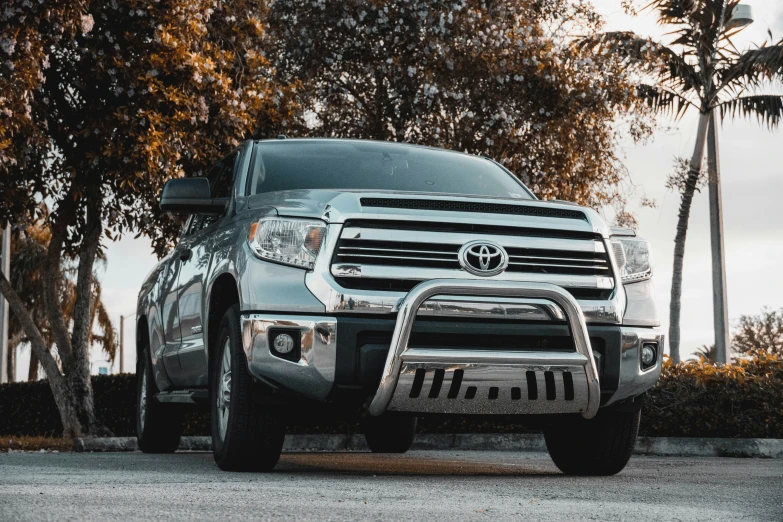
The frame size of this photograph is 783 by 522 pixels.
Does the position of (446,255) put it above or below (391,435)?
above

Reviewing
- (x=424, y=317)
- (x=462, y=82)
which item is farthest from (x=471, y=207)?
(x=462, y=82)

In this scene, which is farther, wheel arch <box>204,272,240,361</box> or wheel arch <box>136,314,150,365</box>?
wheel arch <box>136,314,150,365</box>

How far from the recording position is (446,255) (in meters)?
5.82

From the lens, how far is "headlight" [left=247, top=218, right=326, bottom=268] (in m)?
5.74

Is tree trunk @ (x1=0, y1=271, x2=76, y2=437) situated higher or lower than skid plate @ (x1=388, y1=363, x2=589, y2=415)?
lower

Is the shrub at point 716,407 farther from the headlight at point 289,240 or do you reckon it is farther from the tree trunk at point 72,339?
the tree trunk at point 72,339

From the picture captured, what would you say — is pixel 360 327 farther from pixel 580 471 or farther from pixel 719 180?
pixel 719 180

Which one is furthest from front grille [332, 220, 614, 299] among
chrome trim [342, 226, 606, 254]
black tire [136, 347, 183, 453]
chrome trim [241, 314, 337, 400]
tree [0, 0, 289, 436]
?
tree [0, 0, 289, 436]

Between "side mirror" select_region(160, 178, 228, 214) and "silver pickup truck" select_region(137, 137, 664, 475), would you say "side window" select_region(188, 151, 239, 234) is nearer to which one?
"side mirror" select_region(160, 178, 228, 214)

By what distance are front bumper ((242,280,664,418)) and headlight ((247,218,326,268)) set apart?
304 millimetres

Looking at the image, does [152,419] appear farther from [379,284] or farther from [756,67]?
[756,67]

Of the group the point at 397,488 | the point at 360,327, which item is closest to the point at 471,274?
the point at 360,327

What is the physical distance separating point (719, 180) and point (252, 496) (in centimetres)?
1758

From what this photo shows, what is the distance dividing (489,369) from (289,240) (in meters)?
1.20
